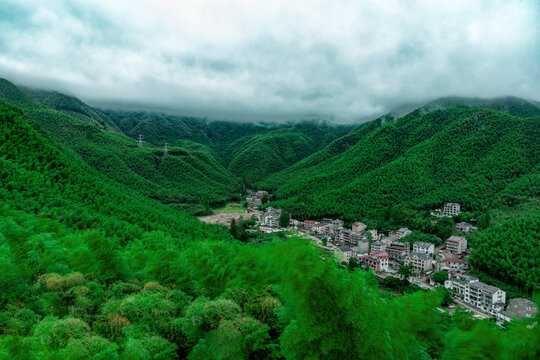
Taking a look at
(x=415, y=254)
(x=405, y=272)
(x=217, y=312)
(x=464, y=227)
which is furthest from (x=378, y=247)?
(x=217, y=312)

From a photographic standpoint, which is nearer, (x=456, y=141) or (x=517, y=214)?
(x=517, y=214)

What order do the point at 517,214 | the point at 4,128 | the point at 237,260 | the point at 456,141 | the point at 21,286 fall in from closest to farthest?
the point at 21,286
the point at 237,260
the point at 4,128
the point at 517,214
the point at 456,141

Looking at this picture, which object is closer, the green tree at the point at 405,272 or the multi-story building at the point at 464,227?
the green tree at the point at 405,272

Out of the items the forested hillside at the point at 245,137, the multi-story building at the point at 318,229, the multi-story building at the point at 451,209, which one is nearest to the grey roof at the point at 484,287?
the multi-story building at the point at 318,229

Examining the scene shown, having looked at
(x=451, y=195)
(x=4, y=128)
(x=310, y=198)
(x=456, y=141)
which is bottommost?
(x=310, y=198)

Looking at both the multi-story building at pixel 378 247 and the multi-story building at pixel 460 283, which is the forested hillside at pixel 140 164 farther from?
the multi-story building at pixel 460 283

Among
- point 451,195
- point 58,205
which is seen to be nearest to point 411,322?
point 58,205

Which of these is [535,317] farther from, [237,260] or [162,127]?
[162,127]
